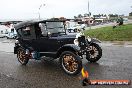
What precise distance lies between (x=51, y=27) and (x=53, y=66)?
61.2 inches

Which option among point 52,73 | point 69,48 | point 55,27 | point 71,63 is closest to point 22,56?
point 55,27

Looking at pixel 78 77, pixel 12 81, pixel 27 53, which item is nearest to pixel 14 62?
pixel 27 53

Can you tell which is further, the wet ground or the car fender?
the car fender

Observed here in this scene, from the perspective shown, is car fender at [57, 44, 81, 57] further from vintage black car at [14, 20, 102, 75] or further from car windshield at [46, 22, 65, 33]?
car windshield at [46, 22, 65, 33]

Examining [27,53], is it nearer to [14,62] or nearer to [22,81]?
[14,62]

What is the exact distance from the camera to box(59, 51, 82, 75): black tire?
875 cm

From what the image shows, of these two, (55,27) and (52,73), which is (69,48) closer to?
(52,73)

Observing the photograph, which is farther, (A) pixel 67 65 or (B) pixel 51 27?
(B) pixel 51 27

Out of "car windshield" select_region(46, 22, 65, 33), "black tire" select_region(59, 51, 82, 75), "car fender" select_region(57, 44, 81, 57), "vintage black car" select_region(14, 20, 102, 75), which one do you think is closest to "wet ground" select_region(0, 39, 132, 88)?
"black tire" select_region(59, 51, 82, 75)

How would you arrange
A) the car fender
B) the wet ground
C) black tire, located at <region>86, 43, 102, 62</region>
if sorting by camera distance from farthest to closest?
black tire, located at <region>86, 43, 102, 62</region>, the car fender, the wet ground

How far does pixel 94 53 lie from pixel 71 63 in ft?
7.76

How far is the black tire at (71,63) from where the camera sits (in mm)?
8750

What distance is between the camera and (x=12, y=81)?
868 cm

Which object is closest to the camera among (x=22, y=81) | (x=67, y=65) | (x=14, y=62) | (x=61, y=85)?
(x=61, y=85)
